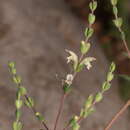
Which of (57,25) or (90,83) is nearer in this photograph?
(90,83)

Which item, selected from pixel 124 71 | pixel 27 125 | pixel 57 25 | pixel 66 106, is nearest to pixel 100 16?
pixel 124 71

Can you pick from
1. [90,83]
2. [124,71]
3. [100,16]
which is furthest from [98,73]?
[100,16]

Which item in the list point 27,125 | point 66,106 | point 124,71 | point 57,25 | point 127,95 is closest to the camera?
point 27,125

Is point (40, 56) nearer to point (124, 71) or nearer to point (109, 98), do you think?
point (109, 98)

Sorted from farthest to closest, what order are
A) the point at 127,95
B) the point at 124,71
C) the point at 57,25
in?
1. the point at 124,71
2. the point at 57,25
3. the point at 127,95

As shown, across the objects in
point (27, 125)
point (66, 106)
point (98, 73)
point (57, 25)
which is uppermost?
point (57, 25)

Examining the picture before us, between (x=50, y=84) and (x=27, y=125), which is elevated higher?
(x=50, y=84)
